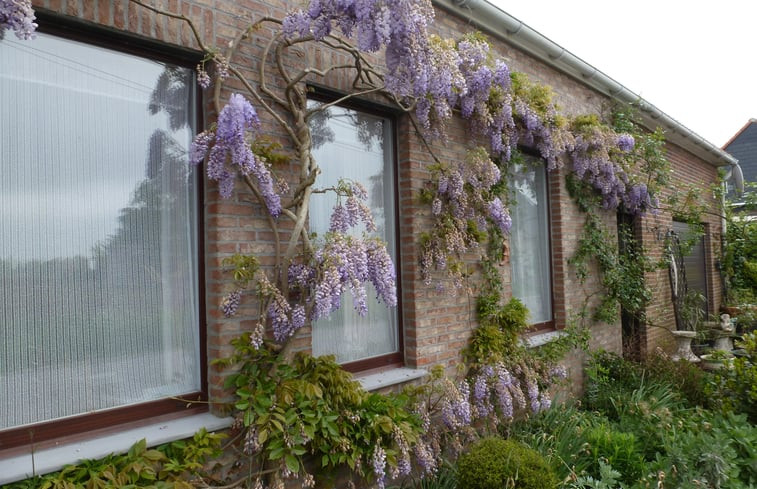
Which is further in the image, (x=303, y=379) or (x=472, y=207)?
(x=472, y=207)

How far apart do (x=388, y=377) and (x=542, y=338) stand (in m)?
2.27

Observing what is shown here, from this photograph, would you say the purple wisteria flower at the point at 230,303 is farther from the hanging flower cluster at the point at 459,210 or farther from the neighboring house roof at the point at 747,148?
the neighboring house roof at the point at 747,148

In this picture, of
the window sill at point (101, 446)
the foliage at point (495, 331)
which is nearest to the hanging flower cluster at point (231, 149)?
the window sill at point (101, 446)

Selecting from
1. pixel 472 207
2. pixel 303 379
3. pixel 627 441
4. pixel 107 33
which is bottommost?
pixel 627 441

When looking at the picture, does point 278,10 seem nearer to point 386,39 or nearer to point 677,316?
point 386,39

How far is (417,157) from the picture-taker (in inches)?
159

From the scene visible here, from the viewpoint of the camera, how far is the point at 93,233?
8.26 feet

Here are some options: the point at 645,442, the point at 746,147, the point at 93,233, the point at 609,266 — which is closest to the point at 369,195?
the point at 93,233

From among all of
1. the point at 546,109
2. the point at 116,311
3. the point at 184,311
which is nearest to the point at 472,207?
the point at 546,109

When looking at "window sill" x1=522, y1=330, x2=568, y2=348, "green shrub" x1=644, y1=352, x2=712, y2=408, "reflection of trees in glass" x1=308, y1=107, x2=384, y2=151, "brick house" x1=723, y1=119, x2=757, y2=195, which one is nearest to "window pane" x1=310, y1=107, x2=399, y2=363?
"reflection of trees in glass" x1=308, y1=107, x2=384, y2=151

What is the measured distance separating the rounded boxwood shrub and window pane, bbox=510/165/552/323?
7.81 feet

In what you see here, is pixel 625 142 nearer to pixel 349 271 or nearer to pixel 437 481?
pixel 437 481

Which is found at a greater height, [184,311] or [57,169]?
[57,169]

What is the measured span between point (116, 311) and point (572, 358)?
15.9 feet
